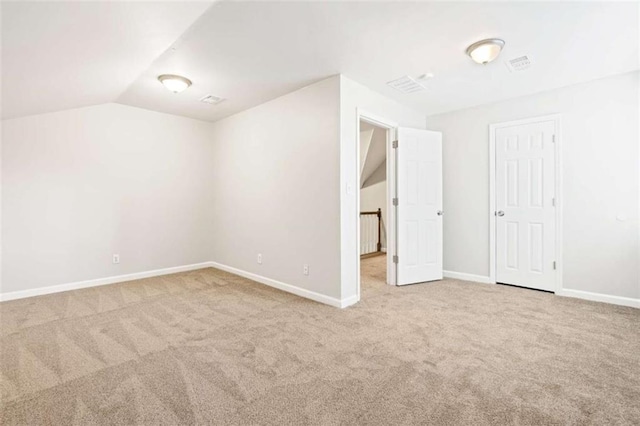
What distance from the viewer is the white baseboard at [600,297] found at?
3351 mm

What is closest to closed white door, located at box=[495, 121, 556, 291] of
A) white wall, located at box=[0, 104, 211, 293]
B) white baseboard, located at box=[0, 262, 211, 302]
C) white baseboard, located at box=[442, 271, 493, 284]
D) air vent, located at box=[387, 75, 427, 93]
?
white baseboard, located at box=[442, 271, 493, 284]

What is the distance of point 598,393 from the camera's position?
184 cm

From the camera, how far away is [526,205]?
13.3ft

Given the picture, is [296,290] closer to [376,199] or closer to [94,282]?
[94,282]

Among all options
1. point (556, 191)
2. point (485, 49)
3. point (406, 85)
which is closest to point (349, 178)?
point (406, 85)

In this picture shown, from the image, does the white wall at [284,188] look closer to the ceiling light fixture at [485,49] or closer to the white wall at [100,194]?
the white wall at [100,194]

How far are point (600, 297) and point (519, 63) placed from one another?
280 cm

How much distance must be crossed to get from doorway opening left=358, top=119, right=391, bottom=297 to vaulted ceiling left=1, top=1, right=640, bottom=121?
223cm

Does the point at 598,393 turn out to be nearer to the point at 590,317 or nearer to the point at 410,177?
the point at 590,317

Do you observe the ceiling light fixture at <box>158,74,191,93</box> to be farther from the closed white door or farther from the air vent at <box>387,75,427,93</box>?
the closed white door

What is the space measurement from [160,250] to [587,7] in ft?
18.6

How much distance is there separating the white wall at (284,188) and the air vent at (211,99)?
0.53 metres

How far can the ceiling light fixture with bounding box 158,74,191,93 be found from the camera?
3.34 metres

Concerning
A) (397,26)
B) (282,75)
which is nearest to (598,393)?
(397,26)
